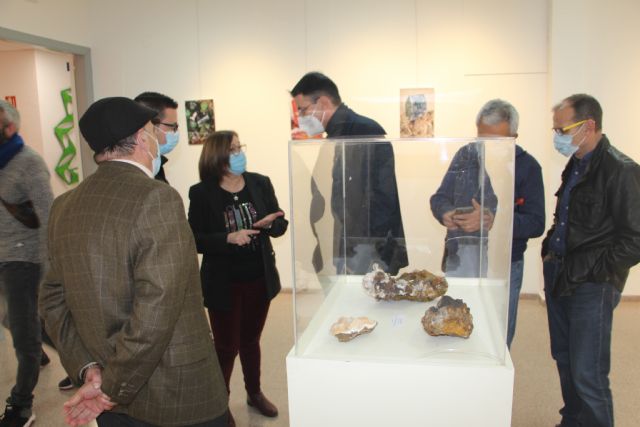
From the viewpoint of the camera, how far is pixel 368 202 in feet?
6.51

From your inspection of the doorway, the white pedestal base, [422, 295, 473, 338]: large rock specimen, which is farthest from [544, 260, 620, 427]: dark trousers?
the doorway

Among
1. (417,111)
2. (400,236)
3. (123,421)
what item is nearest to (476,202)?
(400,236)

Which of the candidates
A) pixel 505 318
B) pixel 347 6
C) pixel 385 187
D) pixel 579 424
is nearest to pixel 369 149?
pixel 385 187

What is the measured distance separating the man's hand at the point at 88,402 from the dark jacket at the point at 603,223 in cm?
180

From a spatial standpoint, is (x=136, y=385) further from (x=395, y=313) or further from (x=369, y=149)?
(x=369, y=149)

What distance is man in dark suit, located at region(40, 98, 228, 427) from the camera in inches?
52.8

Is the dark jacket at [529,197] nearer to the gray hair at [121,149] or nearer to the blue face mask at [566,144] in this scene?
the blue face mask at [566,144]

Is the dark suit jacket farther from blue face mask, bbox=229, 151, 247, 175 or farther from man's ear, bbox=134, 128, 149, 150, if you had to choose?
blue face mask, bbox=229, 151, 247, 175

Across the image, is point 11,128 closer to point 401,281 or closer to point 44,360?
point 44,360

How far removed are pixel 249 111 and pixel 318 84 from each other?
2.57 metres

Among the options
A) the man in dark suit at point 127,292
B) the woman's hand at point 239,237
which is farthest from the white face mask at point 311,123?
the man in dark suit at point 127,292

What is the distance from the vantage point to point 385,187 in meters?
1.91

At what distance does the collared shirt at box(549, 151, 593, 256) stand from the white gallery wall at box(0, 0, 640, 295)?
1.92 m

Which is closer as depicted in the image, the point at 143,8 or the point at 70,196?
the point at 70,196
